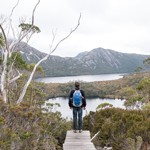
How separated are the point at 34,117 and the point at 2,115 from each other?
1.77 m

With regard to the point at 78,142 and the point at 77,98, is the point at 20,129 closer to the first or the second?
the point at 77,98

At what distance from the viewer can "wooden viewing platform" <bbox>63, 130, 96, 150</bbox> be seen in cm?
921

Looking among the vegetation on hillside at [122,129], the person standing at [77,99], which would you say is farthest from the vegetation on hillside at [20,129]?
the vegetation on hillside at [122,129]

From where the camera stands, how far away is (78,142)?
382 inches

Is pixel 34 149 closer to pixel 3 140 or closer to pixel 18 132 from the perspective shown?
pixel 18 132

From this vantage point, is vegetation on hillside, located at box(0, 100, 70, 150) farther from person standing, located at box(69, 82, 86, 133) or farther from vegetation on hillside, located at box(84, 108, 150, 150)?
vegetation on hillside, located at box(84, 108, 150, 150)

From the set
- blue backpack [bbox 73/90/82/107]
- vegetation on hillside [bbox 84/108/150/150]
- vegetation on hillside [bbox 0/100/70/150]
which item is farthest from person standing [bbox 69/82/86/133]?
vegetation on hillside [bbox 84/108/150/150]

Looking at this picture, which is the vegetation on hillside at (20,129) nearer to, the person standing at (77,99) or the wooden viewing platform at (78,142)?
the wooden viewing platform at (78,142)

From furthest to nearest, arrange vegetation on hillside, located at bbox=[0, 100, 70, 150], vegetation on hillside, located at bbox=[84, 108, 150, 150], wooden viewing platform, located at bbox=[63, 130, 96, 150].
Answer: vegetation on hillside, located at bbox=[84, 108, 150, 150], vegetation on hillside, located at bbox=[0, 100, 70, 150], wooden viewing platform, located at bbox=[63, 130, 96, 150]

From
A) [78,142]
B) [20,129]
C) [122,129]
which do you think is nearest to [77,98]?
[78,142]

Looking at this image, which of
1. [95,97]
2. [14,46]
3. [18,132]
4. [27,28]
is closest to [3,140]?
[18,132]

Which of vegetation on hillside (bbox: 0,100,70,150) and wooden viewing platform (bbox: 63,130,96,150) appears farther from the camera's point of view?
vegetation on hillside (bbox: 0,100,70,150)

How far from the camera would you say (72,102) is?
10344 mm

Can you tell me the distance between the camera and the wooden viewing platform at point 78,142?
9211 millimetres
